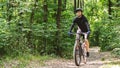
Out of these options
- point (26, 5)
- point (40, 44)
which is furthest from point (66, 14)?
point (26, 5)

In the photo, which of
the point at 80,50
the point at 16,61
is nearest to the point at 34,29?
the point at 16,61

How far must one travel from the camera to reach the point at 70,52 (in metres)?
15.0

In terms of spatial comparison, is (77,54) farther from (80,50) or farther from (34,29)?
(34,29)

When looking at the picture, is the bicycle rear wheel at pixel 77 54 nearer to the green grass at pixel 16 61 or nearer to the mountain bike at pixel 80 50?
the mountain bike at pixel 80 50

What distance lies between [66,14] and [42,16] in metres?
1.95

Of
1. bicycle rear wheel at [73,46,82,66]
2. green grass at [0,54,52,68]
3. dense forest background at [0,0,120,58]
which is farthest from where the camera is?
dense forest background at [0,0,120,58]

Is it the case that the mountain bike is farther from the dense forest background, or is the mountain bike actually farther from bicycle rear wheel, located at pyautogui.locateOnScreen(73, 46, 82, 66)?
the dense forest background

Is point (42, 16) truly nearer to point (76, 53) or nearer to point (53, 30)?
point (53, 30)

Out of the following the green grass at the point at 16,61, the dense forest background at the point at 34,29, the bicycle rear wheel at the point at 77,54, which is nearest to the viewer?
the green grass at the point at 16,61

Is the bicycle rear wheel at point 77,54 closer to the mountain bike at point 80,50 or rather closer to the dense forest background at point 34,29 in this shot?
the mountain bike at point 80,50

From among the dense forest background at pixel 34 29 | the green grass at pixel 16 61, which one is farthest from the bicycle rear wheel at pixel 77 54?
the dense forest background at pixel 34 29

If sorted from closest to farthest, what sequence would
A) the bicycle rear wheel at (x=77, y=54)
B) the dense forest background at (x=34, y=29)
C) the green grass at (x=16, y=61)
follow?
the green grass at (x=16, y=61)
the bicycle rear wheel at (x=77, y=54)
the dense forest background at (x=34, y=29)

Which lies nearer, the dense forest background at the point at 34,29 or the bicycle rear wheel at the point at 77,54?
the bicycle rear wheel at the point at 77,54

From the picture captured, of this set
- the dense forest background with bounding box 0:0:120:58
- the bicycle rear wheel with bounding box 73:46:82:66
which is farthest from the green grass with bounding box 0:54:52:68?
the bicycle rear wheel with bounding box 73:46:82:66
